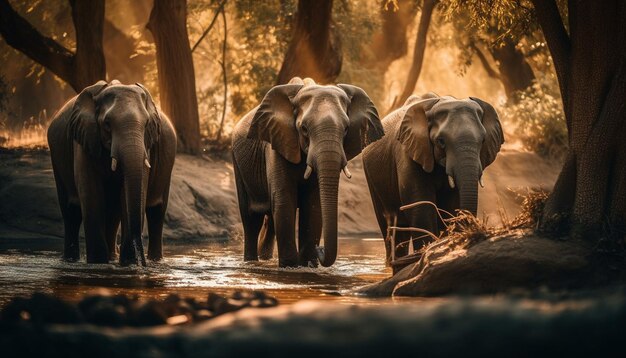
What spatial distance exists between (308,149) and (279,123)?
0.79 m

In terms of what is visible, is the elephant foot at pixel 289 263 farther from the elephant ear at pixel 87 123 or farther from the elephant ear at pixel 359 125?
the elephant ear at pixel 87 123

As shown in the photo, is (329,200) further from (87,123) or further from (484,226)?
(87,123)

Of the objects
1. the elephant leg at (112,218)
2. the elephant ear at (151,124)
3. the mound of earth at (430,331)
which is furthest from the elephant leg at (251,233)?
the mound of earth at (430,331)

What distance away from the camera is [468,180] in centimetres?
1284

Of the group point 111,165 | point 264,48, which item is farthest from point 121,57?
point 111,165

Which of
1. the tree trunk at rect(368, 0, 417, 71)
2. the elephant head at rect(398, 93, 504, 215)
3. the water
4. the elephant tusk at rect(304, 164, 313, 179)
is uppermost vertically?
the tree trunk at rect(368, 0, 417, 71)

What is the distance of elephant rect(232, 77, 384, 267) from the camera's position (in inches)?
524

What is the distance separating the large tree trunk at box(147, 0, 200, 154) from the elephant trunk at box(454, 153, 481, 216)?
43.8 ft

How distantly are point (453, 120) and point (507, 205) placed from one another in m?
15.0

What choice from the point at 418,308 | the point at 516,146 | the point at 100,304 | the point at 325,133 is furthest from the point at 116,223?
the point at 516,146

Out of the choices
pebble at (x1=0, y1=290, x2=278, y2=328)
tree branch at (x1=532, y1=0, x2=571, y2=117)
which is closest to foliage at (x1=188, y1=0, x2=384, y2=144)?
tree branch at (x1=532, y1=0, x2=571, y2=117)

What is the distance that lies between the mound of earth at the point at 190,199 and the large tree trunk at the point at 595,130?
7.15 metres

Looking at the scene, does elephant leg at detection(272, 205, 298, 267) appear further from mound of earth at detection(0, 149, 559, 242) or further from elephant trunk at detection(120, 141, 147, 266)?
mound of earth at detection(0, 149, 559, 242)

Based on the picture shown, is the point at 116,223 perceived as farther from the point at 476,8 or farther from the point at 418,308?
the point at 418,308
